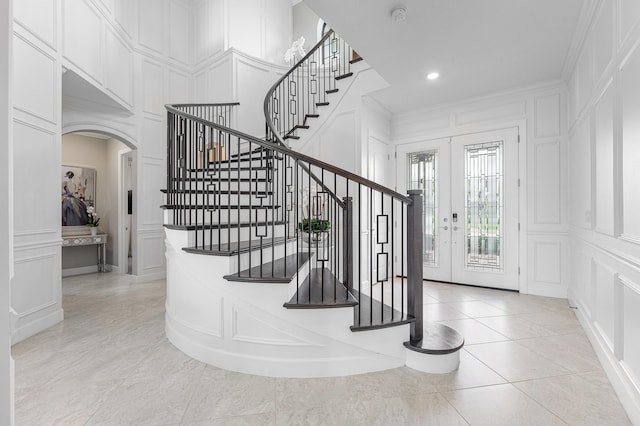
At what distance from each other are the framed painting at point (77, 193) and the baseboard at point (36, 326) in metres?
3.52

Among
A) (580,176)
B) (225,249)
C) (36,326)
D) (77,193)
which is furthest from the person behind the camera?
(77,193)

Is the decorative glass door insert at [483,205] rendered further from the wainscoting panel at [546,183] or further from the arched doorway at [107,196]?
the arched doorway at [107,196]

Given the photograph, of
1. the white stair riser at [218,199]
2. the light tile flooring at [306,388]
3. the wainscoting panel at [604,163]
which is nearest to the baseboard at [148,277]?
the light tile flooring at [306,388]

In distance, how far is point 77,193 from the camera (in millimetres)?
6090

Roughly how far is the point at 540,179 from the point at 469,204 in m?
0.95

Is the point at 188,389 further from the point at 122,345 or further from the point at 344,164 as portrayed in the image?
the point at 344,164

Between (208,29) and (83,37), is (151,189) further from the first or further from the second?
(208,29)

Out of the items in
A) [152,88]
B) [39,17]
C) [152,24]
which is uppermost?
[152,24]

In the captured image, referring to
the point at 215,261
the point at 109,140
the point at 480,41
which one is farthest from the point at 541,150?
the point at 109,140

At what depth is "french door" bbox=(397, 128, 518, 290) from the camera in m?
4.43

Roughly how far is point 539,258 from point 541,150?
4.83 ft

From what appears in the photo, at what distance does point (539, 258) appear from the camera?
4188 millimetres

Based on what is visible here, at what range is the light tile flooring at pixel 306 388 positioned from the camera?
173cm

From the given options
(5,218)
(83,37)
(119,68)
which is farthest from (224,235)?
(119,68)
